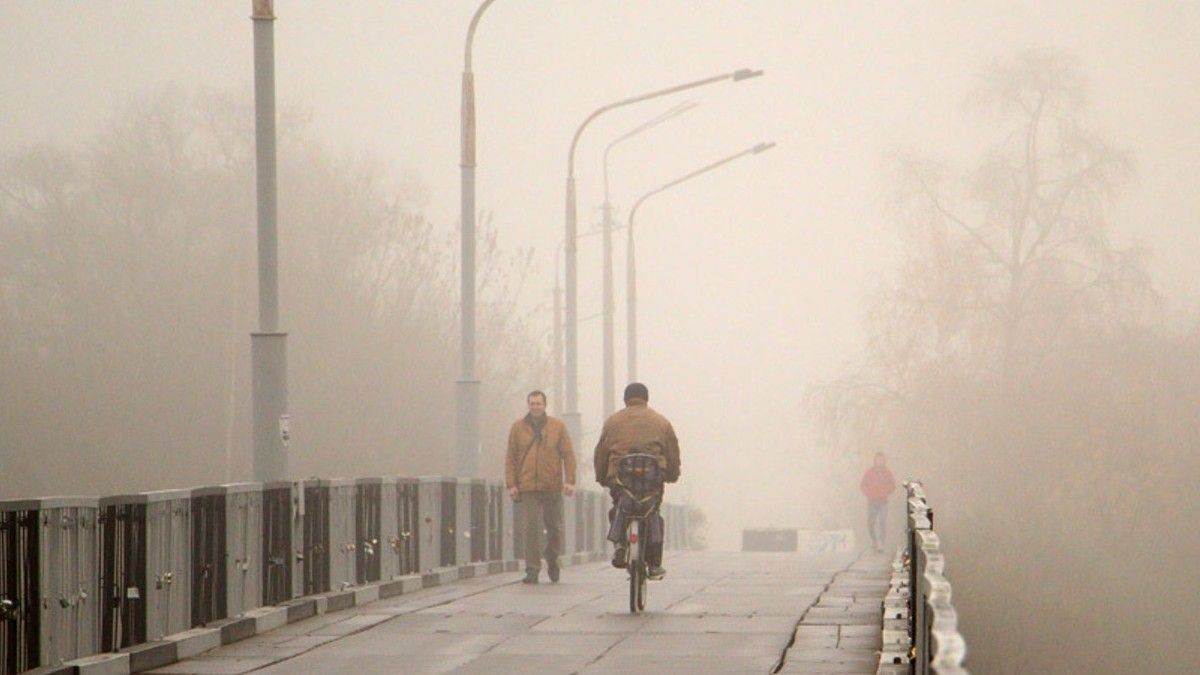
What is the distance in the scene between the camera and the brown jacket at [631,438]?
19094 millimetres

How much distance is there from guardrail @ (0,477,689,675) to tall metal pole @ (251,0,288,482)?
2.10ft

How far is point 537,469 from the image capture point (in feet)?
75.4

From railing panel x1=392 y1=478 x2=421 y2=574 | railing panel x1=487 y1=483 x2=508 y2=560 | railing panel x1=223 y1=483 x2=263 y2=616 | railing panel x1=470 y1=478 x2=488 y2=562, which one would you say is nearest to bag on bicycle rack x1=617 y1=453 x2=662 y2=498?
railing panel x1=223 y1=483 x2=263 y2=616

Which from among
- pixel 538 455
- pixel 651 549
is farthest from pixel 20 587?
pixel 538 455

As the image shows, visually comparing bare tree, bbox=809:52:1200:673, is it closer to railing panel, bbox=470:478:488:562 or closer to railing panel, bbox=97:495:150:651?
railing panel, bbox=470:478:488:562

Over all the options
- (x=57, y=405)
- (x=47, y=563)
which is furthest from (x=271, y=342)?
(x=57, y=405)

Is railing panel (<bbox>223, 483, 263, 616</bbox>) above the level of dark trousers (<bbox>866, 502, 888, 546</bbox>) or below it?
above

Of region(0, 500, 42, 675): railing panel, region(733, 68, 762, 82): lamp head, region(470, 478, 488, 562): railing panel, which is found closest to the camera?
region(0, 500, 42, 675): railing panel

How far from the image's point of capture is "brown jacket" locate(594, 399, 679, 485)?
19.1m

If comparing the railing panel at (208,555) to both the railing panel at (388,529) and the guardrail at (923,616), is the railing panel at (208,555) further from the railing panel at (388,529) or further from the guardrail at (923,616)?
the railing panel at (388,529)

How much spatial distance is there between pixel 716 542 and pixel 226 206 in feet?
361

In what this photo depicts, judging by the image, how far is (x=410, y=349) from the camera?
54.8m

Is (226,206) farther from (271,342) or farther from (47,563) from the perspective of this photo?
(47,563)

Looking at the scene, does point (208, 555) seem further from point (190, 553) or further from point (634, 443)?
point (634, 443)
